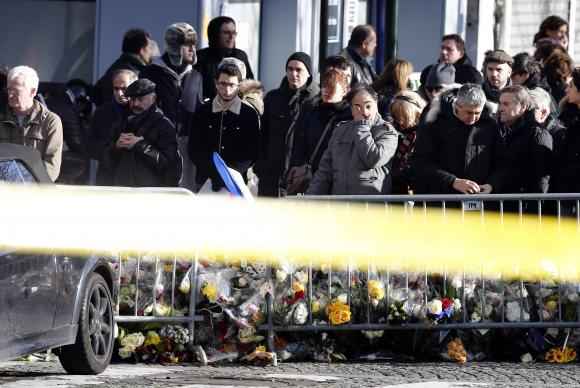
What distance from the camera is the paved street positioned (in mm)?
12094

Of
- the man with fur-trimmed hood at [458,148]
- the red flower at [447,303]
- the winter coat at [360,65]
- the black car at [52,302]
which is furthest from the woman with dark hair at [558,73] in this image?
the black car at [52,302]

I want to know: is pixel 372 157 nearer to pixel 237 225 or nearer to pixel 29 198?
pixel 237 225

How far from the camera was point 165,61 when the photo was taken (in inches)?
691

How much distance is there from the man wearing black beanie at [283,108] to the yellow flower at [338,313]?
3113 mm

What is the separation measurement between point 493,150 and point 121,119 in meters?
3.32

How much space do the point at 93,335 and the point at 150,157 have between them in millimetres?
3277

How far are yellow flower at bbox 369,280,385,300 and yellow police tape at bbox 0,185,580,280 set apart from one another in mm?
138

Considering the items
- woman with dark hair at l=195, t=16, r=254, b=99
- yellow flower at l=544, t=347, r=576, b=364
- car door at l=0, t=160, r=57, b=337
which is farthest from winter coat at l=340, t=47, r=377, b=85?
car door at l=0, t=160, r=57, b=337

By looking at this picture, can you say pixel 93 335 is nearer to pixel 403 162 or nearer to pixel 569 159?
pixel 403 162

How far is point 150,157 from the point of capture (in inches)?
614

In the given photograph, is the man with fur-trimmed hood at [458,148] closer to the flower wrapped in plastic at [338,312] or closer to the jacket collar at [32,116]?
the flower wrapped in plastic at [338,312]

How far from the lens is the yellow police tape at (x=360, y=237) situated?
1382 centimetres

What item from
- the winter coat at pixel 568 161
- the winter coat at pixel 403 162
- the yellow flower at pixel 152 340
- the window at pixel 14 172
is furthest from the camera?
the winter coat at pixel 403 162

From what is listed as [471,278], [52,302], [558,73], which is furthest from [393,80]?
[52,302]
